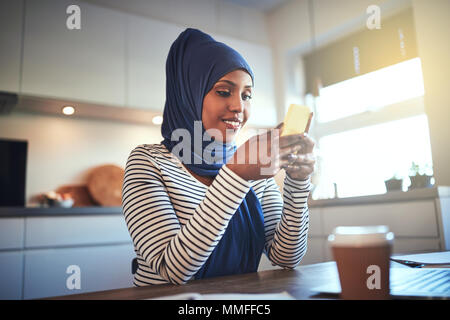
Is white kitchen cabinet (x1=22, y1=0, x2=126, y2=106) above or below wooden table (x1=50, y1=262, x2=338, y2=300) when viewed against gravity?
above

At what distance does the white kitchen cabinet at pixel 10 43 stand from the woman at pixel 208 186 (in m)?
1.74

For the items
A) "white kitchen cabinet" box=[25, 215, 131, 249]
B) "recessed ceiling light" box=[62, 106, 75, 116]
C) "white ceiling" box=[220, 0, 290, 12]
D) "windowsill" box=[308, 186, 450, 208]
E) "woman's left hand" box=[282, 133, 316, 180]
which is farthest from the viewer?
"white ceiling" box=[220, 0, 290, 12]

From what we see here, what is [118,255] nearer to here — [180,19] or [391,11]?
[180,19]

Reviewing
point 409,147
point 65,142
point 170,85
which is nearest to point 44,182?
point 65,142

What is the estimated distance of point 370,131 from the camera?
324cm

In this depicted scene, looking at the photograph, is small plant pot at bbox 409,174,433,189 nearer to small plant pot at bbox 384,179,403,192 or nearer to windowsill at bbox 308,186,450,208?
small plant pot at bbox 384,179,403,192

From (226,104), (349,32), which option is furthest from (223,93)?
(349,32)

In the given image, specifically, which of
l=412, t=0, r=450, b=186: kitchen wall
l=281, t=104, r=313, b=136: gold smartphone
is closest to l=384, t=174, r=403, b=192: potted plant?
l=412, t=0, r=450, b=186: kitchen wall

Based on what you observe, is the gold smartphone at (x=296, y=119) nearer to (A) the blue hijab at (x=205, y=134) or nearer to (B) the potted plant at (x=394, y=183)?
(A) the blue hijab at (x=205, y=134)

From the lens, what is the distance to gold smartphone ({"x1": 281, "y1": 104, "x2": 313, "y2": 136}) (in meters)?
0.79

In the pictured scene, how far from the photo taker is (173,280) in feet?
2.67

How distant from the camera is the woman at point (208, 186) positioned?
783 mm

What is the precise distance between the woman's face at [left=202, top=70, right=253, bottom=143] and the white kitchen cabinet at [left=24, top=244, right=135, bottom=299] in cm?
167

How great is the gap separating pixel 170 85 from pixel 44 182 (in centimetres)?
202
